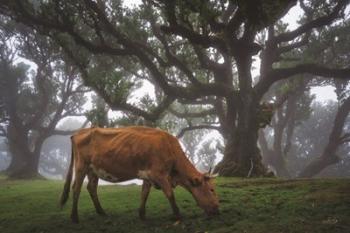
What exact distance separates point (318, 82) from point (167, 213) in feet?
106

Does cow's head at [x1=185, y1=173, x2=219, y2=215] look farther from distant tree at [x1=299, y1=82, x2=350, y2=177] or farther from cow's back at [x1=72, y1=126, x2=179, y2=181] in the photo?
distant tree at [x1=299, y1=82, x2=350, y2=177]

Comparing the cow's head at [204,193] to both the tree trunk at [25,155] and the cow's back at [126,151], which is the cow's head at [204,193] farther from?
the tree trunk at [25,155]

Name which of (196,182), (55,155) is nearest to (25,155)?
(196,182)

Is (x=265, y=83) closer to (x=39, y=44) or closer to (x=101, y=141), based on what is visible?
(x=101, y=141)

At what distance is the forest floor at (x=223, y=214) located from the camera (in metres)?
8.38

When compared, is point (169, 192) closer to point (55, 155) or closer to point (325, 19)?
point (325, 19)

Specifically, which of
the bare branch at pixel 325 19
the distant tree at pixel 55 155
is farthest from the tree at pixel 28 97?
the distant tree at pixel 55 155

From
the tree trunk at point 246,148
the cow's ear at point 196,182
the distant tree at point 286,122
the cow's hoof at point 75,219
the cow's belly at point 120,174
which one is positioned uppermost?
the distant tree at point 286,122

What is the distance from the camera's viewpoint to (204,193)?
31.4ft

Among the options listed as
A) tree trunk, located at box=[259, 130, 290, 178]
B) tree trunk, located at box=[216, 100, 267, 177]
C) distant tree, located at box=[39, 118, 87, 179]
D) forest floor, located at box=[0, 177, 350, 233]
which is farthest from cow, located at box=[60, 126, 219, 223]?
distant tree, located at box=[39, 118, 87, 179]

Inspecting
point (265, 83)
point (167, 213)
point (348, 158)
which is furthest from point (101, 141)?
point (348, 158)

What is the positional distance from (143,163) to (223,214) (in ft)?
8.10

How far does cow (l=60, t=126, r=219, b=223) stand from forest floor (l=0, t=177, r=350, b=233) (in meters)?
0.55

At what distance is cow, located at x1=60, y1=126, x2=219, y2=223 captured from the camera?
31.0 ft
